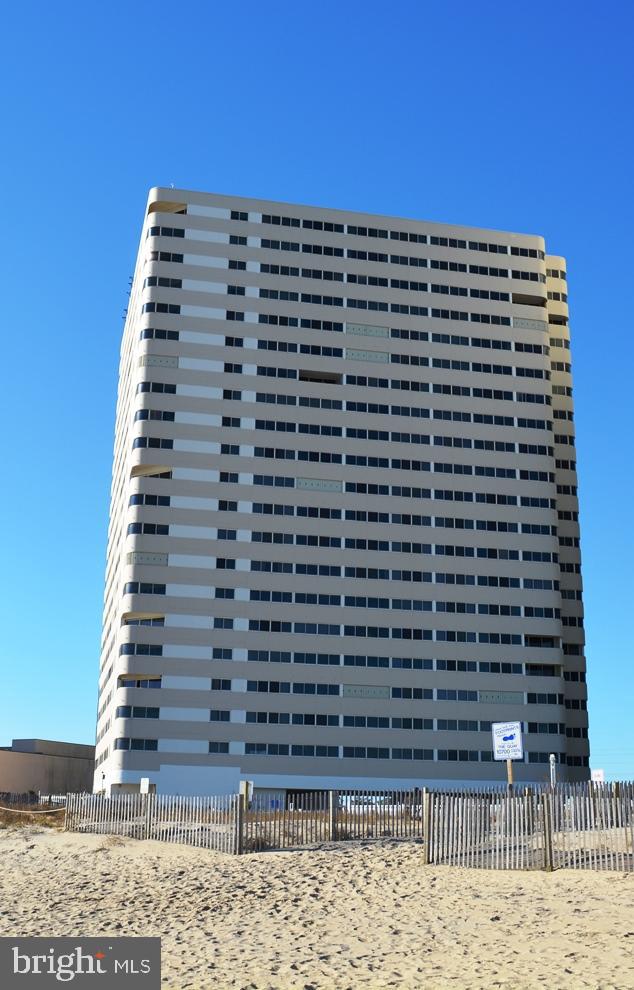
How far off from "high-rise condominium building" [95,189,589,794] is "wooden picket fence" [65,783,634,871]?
4642cm

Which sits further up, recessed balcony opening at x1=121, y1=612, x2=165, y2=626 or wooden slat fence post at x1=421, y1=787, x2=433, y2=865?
recessed balcony opening at x1=121, y1=612, x2=165, y2=626

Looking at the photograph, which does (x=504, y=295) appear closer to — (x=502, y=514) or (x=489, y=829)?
(x=502, y=514)

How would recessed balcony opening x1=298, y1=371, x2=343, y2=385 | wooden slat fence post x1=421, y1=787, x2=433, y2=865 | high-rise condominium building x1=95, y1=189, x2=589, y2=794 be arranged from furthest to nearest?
1. recessed balcony opening x1=298, y1=371, x2=343, y2=385
2. high-rise condominium building x1=95, y1=189, x2=589, y2=794
3. wooden slat fence post x1=421, y1=787, x2=433, y2=865

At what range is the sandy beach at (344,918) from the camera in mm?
16547

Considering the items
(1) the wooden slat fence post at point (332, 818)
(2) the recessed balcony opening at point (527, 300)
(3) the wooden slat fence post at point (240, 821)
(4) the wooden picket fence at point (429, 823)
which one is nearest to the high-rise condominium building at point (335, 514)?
(2) the recessed balcony opening at point (527, 300)

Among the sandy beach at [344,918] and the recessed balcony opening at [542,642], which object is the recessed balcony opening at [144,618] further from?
the sandy beach at [344,918]

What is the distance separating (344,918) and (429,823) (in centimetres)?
797

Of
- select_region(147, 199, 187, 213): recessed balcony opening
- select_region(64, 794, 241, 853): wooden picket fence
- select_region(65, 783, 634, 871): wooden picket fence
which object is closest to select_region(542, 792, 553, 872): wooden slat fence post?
select_region(65, 783, 634, 871): wooden picket fence

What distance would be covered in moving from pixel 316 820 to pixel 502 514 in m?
72.8

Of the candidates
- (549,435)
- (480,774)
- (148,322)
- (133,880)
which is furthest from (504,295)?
(133,880)

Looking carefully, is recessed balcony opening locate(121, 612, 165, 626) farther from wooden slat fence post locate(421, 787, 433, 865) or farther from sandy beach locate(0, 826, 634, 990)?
wooden slat fence post locate(421, 787, 433, 865)

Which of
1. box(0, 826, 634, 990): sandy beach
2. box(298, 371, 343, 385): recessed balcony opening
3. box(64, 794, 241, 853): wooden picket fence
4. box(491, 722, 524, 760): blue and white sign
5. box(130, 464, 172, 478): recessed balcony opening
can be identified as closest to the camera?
box(0, 826, 634, 990): sandy beach

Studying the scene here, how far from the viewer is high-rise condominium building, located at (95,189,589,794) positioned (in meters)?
94.2

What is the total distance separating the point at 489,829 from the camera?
93.2 ft
